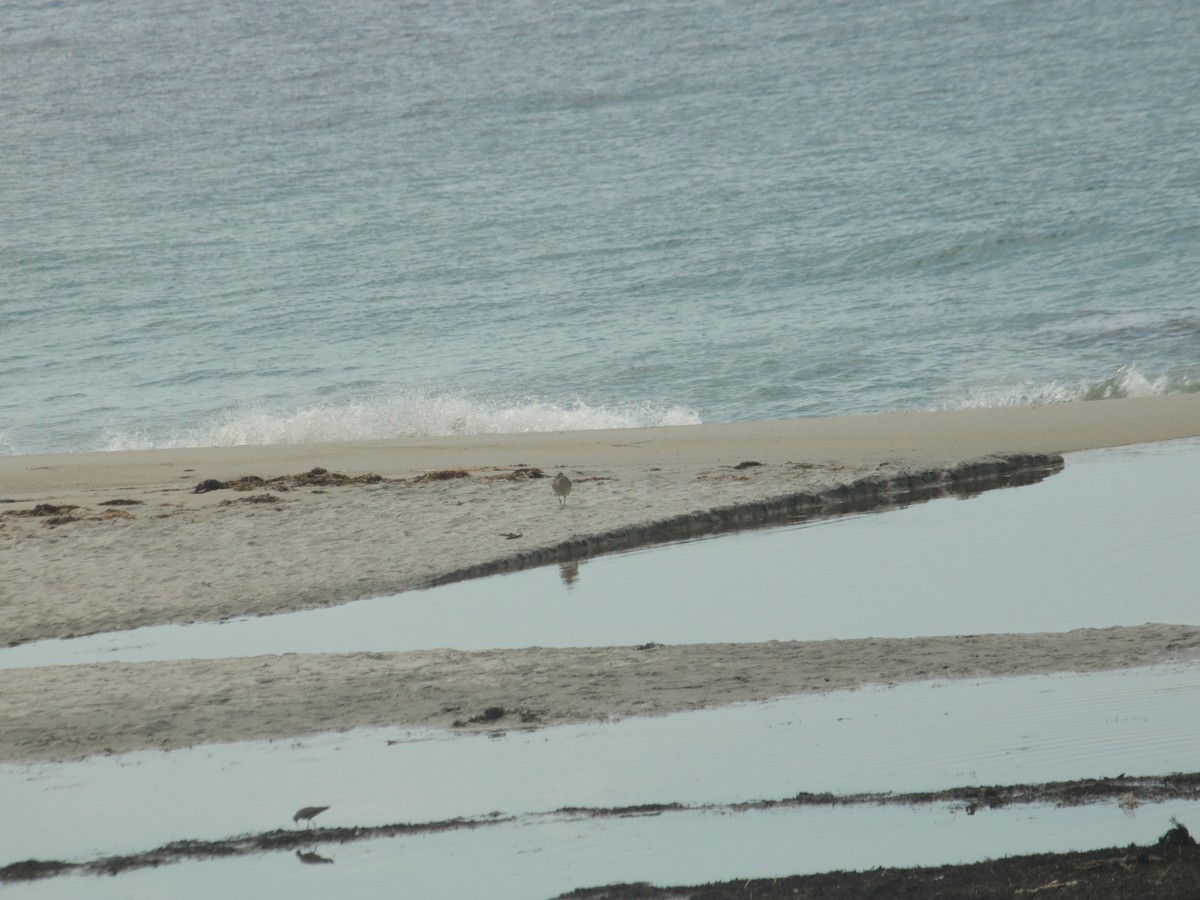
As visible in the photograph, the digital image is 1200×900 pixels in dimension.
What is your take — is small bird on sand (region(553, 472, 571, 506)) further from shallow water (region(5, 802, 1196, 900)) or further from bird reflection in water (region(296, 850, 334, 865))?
bird reflection in water (region(296, 850, 334, 865))

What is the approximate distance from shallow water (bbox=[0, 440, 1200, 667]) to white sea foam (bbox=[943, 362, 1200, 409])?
694cm

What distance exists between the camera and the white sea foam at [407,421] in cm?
1834

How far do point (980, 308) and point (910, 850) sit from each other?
17.8m

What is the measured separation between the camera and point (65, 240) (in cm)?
3247

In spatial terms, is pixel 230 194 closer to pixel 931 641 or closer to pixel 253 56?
pixel 253 56

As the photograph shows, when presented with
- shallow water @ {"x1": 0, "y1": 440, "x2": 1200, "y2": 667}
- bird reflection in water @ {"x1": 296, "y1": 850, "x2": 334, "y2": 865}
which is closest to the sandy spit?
shallow water @ {"x1": 0, "y1": 440, "x2": 1200, "y2": 667}

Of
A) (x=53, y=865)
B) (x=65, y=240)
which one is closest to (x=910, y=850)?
(x=53, y=865)

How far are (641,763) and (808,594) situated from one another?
2.82 meters

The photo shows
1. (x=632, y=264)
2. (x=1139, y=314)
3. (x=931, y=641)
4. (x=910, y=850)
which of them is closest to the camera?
(x=910, y=850)

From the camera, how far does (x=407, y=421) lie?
18.8 metres

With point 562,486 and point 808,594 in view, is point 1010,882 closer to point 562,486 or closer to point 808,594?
point 808,594

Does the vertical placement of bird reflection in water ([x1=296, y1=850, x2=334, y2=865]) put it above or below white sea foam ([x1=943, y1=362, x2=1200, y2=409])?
below

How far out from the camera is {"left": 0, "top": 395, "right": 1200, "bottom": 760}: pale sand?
20.9ft

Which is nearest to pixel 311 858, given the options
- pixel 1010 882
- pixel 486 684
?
pixel 486 684
